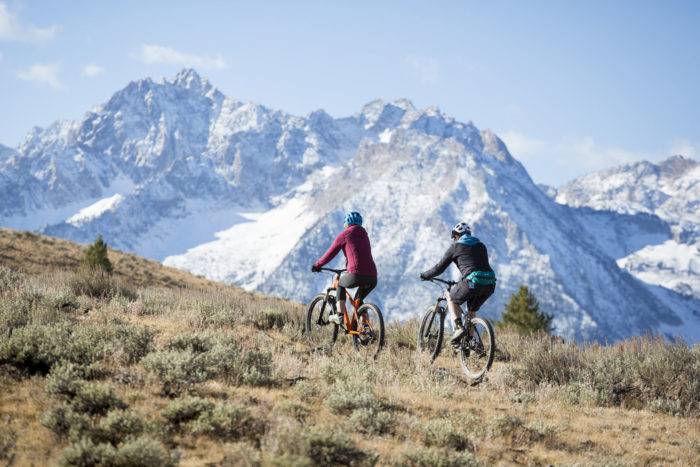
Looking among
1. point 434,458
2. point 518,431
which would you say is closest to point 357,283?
point 518,431

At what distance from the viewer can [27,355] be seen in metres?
7.28

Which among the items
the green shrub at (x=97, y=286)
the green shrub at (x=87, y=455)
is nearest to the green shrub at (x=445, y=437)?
the green shrub at (x=87, y=455)

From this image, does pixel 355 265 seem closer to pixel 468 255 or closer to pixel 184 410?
pixel 468 255

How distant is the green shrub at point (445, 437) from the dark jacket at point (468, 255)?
13.9ft

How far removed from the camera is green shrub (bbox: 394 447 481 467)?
19.2ft

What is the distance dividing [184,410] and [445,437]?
298 cm

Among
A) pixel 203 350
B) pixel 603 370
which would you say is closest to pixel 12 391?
pixel 203 350

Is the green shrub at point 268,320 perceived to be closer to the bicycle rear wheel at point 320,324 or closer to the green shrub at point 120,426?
the bicycle rear wheel at point 320,324

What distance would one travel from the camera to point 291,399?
7320 millimetres

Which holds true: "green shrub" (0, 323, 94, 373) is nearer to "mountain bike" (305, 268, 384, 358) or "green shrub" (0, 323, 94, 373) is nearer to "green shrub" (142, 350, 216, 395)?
"green shrub" (142, 350, 216, 395)

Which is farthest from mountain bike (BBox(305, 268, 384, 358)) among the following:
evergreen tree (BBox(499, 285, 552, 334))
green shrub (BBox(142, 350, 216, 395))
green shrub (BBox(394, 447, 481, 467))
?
evergreen tree (BBox(499, 285, 552, 334))

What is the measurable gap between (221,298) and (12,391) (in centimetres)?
725

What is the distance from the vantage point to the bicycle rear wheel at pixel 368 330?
1063 cm

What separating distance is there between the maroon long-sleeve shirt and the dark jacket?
1402mm
